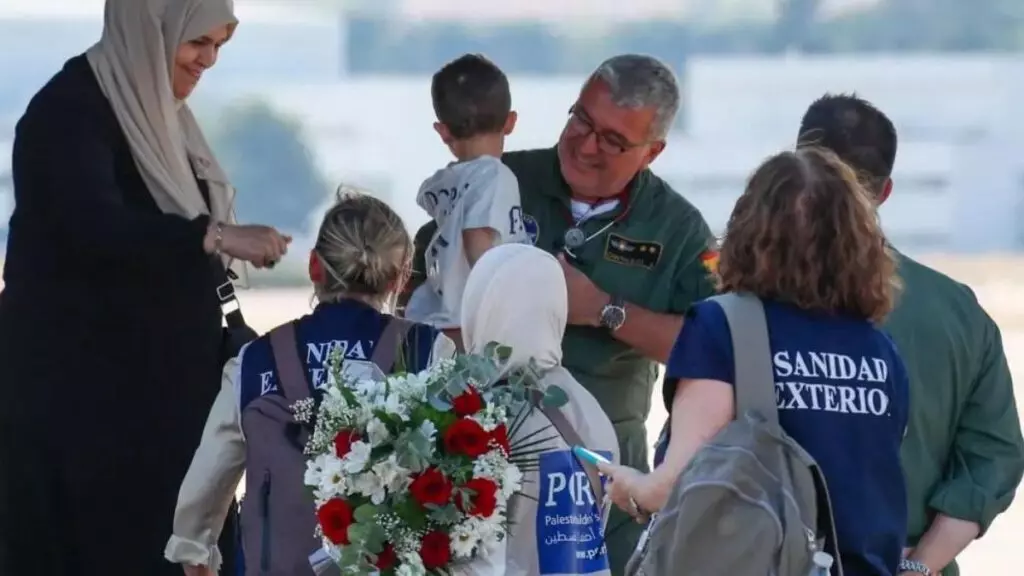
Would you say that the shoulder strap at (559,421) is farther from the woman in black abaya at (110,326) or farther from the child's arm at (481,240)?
the woman in black abaya at (110,326)

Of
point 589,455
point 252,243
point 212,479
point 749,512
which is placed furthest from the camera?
point 252,243

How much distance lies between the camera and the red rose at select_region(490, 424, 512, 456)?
295cm

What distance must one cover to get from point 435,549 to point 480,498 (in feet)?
0.40

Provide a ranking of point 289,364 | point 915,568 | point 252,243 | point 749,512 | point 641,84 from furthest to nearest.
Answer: point 641,84
point 252,243
point 289,364
point 915,568
point 749,512

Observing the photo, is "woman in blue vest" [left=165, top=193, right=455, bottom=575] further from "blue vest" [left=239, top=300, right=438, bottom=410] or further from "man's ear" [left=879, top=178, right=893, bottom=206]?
"man's ear" [left=879, top=178, right=893, bottom=206]

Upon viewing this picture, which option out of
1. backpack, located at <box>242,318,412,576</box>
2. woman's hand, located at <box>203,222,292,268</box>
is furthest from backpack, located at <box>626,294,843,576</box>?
woman's hand, located at <box>203,222,292,268</box>

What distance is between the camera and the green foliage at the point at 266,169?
52.2ft

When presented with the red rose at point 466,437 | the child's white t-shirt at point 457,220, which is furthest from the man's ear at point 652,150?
the red rose at point 466,437

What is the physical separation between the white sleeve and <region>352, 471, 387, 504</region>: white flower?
1.15 m

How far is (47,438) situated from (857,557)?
231 centimetres

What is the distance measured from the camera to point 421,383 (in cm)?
296

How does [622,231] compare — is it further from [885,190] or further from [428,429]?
[428,429]

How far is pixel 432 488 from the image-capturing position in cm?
289

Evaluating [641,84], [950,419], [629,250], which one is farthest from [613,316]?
[950,419]
